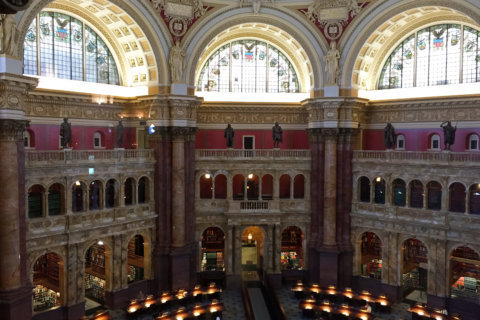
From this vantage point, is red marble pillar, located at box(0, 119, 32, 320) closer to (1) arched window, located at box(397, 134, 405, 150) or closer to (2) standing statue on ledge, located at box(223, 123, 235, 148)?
(2) standing statue on ledge, located at box(223, 123, 235, 148)

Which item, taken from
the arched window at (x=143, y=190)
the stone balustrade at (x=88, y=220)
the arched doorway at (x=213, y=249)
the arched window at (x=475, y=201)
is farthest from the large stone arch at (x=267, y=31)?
the arched doorway at (x=213, y=249)

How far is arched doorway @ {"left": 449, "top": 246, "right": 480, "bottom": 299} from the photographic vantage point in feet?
101

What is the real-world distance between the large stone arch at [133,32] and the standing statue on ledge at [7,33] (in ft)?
24.3

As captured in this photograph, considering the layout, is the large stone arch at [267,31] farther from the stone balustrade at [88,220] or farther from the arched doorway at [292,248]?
the arched doorway at [292,248]

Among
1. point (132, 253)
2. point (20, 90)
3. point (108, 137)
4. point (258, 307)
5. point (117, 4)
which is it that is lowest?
point (258, 307)

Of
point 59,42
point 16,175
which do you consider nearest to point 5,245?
point 16,175

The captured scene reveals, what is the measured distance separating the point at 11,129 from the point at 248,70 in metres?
21.6

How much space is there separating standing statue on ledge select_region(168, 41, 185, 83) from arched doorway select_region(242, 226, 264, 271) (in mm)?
15967

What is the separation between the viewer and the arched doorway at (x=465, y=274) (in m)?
30.8

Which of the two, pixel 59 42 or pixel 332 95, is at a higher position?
pixel 59 42

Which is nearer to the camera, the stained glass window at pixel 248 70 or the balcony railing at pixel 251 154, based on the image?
the balcony railing at pixel 251 154

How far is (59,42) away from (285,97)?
19214mm

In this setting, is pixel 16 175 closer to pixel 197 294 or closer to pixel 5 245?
pixel 5 245

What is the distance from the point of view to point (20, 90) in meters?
23.2
